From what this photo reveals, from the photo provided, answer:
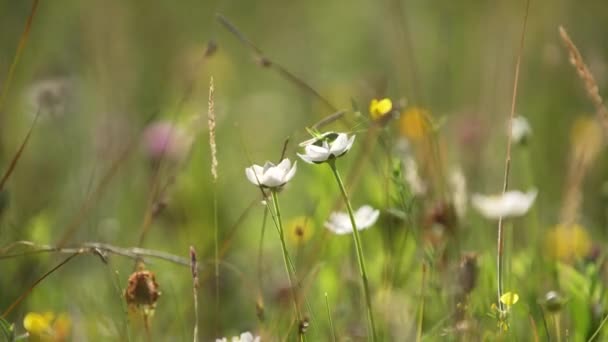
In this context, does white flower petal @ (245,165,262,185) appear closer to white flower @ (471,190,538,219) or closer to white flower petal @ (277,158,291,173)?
white flower petal @ (277,158,291,173)

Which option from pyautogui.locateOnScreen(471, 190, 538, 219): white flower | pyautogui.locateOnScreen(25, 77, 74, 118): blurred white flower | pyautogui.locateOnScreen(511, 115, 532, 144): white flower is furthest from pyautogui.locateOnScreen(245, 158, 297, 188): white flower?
pyautogui.locateOnScreen(25, 77, 74, 118): blurred white flower

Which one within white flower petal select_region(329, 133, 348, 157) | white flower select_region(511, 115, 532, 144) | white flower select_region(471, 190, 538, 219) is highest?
white flower select_region(511, 115, 532, 144)

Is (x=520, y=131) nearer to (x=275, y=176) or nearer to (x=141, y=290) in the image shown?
(x=275, y=176)

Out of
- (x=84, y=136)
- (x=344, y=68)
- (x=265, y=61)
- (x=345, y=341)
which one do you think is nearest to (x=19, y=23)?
(x=84, y=136)

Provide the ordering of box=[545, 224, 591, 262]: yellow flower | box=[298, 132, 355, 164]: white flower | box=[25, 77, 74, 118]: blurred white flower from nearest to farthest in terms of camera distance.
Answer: box=[298, 132, 355, 164]: white flower
box=[545, 224, 591, 262]: yellow flower
box=[25, 77, 74, 118]: blurred white flower

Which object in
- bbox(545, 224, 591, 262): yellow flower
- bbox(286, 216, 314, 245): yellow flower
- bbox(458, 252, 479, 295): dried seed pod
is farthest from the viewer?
bbox(545, 224, 591, 262): yellow flower

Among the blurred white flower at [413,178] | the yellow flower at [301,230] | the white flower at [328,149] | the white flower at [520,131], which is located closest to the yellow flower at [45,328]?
the yellow flower at [301,230]

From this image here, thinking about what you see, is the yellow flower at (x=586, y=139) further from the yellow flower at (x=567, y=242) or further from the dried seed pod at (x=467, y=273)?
the dried seed pod at (x=467, y=273)
